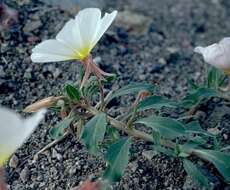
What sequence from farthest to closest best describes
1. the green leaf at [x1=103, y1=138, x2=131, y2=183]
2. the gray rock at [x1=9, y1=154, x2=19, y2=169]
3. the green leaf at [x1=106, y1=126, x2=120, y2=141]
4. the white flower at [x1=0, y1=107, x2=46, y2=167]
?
the gray rock at [x1=9, y1=154, x2=19, y2=169], the green leaf at [x1=106, y1=126, x2=120, y2=141], the green leaf at [x1=103, y1=138, x2=131, y2=183], the white flower at [x1=0, y1=107, x2=46, y2=167]

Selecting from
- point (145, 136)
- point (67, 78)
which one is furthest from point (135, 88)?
point (67, 78)

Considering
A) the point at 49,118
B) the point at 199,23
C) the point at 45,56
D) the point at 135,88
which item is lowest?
the point at 199,23

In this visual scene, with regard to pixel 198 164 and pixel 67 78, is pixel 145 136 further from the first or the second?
pixel 67 78

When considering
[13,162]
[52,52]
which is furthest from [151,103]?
[13,162]

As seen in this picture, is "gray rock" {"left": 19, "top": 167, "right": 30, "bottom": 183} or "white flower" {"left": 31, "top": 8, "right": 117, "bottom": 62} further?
"gray rock" {"left": 19, "top": 167, "right": 30, "bottom": 183}

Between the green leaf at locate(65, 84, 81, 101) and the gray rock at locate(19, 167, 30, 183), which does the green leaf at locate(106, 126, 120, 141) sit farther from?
the gray rock at locate(19, 167, 30, 183)

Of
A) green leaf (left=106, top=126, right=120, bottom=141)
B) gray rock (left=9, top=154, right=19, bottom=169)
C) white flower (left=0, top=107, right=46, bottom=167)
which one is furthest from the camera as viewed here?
gray rock (left=9, top=154, right=19, bottom=169)

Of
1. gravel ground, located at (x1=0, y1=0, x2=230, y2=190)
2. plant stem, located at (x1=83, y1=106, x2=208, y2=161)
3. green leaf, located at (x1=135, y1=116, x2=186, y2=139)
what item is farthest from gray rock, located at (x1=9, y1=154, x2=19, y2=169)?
green leaf, located at (x1=135, y1=116, x2=186, y2=139)

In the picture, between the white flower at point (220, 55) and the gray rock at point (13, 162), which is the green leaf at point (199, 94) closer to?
the white flower at point (220, 55)
